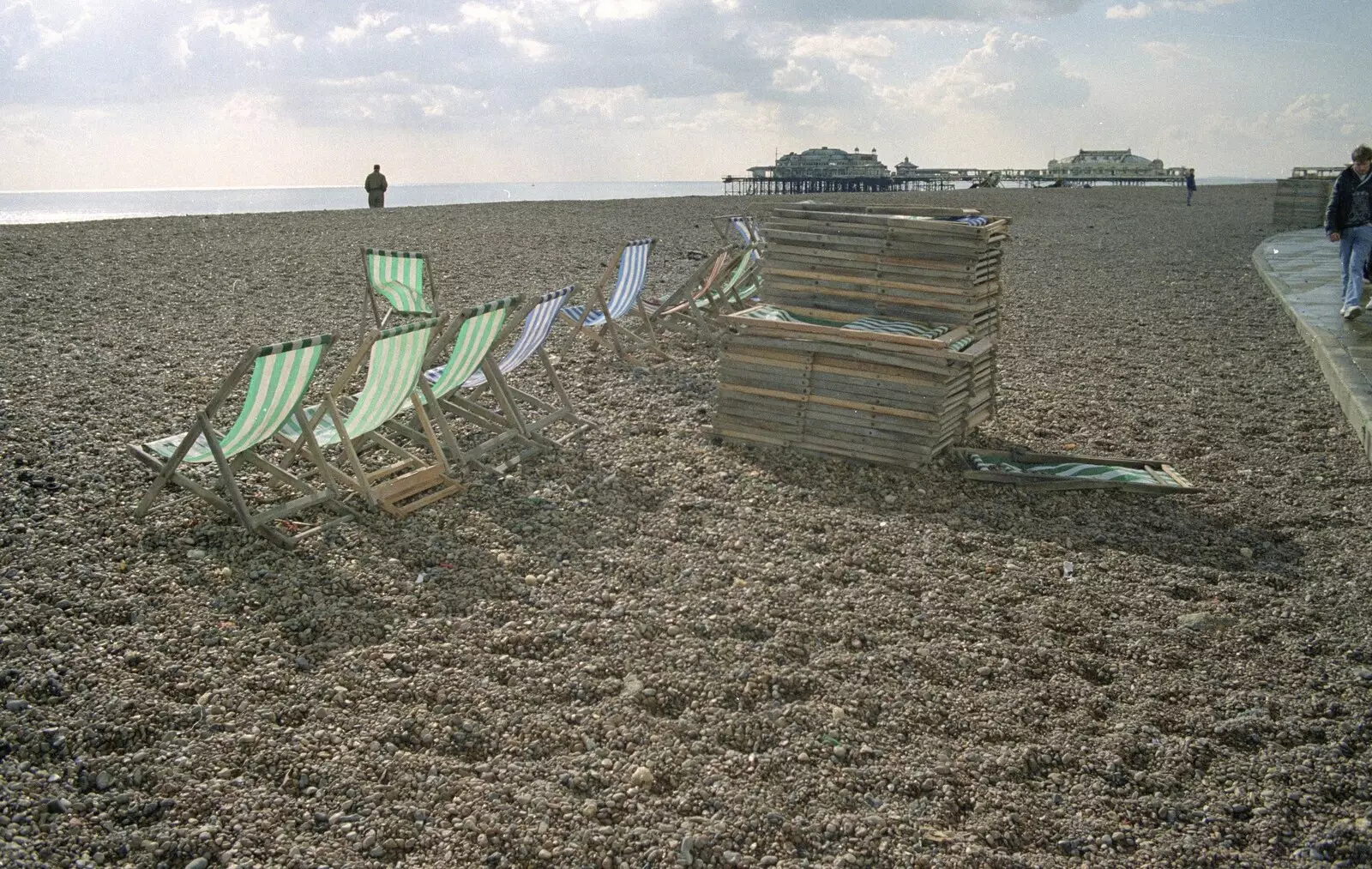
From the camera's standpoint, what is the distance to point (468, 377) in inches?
219

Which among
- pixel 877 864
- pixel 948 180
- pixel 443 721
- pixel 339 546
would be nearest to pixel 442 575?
pixel 339 546

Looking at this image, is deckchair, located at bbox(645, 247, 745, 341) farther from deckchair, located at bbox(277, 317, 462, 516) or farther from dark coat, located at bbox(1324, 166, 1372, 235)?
dark coat, located at bbox(1324, 166, 1372, 235)

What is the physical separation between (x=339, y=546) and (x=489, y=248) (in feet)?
35.8

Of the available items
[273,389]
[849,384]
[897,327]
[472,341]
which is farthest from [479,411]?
[897,327]

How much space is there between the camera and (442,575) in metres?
4.23

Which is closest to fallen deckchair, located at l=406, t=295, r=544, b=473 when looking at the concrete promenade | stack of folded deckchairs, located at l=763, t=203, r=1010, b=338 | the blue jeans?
stack of folded deckchairs, located at l=763, t=203, r=1010, b=338

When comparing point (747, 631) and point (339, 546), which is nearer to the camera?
point (747, 631)

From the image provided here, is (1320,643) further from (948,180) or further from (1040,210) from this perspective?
(948,180)

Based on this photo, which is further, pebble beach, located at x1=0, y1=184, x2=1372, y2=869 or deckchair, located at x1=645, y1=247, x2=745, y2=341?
deckchair, located at x1=645, y1=247, x2=745, y2=341

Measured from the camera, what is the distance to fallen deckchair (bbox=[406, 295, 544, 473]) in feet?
16.9

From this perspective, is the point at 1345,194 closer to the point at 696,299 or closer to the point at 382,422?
the point at 696,299

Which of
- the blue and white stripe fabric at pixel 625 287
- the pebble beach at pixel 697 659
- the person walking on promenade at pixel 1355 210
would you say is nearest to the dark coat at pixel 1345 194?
the person walking on promenade at pixel 1355 210

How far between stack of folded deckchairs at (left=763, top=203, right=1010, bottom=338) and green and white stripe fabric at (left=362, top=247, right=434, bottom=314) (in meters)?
2.69

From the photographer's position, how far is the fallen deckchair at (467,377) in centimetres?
514
